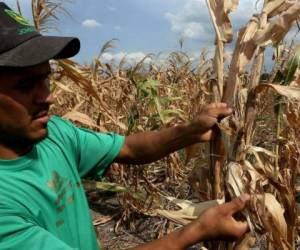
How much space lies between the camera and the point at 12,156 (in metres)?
1.48

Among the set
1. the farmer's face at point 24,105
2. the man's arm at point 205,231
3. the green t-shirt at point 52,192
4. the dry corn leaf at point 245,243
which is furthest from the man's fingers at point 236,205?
the farmer's face at point 24,105

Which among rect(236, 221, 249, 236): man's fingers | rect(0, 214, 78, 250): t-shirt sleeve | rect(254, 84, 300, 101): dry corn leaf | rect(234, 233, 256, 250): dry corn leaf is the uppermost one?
rect(254, 84, 300, 101): dry corn leaf

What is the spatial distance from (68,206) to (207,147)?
0.55m

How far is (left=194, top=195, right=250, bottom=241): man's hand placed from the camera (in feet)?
4.62

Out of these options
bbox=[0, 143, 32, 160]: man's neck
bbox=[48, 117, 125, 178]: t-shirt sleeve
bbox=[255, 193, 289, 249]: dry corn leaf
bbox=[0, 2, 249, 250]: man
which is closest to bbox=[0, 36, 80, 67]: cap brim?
bbox=[0, 2, 249, 250]: man

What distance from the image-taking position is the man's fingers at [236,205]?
1438 mm

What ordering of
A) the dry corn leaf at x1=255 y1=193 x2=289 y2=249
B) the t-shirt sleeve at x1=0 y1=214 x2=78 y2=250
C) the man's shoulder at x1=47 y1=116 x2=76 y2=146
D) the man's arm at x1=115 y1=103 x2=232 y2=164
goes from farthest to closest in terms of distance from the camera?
the man's arm at x1=115 y1=103 x2=232 y2=164 < the man's shoulder at x1=47 y1=116 x2=76 y2=146 < the dry corn leaf at x1=255 y1=193 x2=289 y2=249 < the t-shirt sleeve at x1=0 y1=214 x2=78 y2=250

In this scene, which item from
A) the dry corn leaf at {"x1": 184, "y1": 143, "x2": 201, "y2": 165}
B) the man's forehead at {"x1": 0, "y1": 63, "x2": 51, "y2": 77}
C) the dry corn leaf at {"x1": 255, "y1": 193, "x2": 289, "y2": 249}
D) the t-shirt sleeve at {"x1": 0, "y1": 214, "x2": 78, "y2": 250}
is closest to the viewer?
the t-shirt sleeve at {"x1": 0, "y1": 214, "x2": 78, "y2": 250}

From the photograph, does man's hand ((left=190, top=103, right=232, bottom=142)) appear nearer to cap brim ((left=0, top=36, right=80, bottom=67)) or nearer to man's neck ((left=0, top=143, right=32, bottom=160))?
cap brim ((left=0, top=36, right=80, bottom=67))

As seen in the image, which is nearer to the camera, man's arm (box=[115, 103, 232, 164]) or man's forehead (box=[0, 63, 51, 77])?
man's forehead (box=[0, 63, 51, 77])

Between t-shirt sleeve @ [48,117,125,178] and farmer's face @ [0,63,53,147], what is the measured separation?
0.99ft

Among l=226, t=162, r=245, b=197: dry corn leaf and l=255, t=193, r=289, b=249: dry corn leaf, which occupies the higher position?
l=226, t=162, r=245, b=197: dry corn leaf

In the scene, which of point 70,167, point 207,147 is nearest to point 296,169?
point 207,147

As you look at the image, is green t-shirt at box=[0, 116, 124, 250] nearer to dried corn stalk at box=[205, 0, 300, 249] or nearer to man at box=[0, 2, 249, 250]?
man at box=[0, 2, 249, 250]
